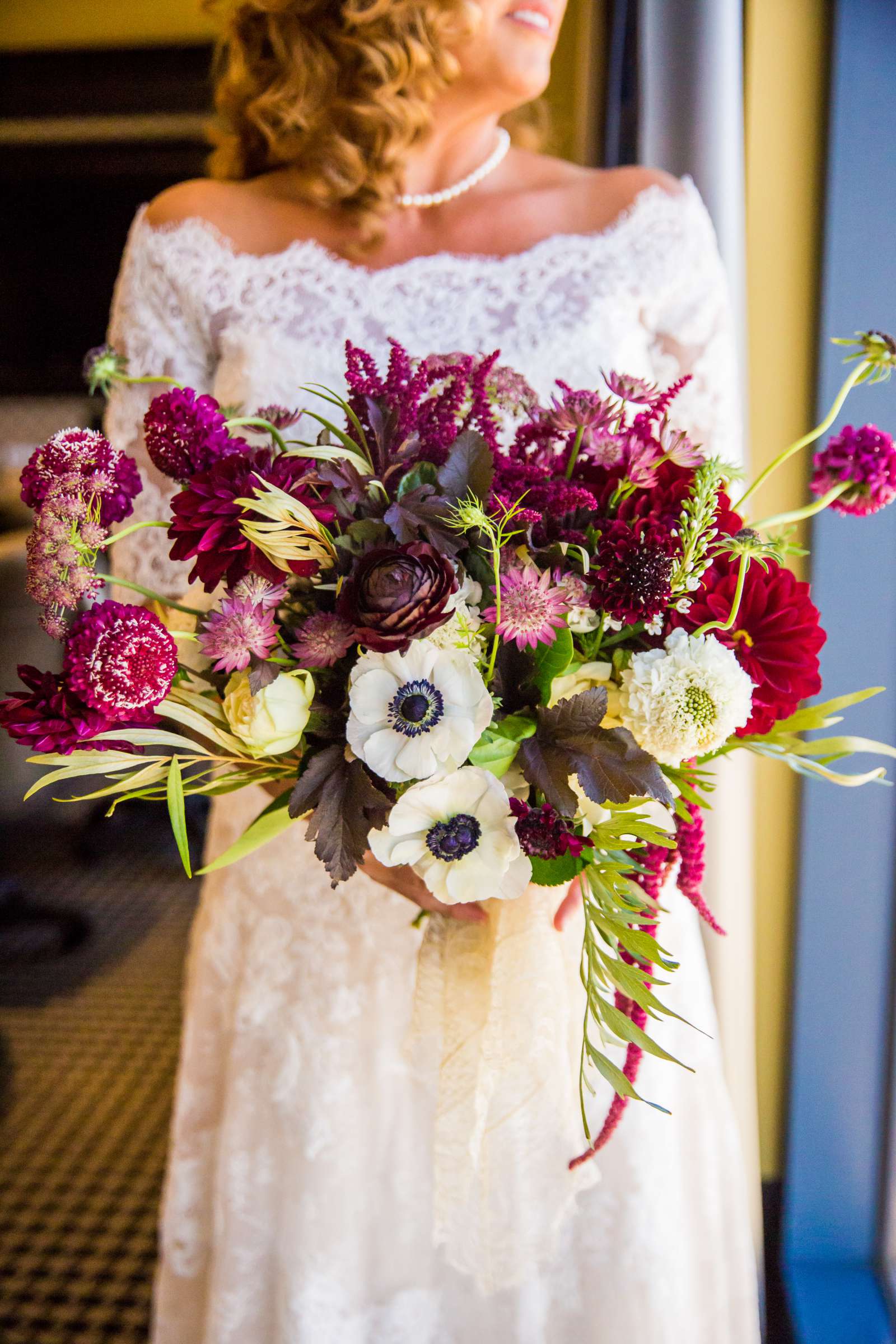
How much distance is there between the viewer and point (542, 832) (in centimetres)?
60

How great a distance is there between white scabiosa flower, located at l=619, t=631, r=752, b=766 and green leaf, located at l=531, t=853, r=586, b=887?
0.09 m

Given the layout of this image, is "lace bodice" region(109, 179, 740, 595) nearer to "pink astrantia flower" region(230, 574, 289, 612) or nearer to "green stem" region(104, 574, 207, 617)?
"green stem" region(104, 574, 207, 617)

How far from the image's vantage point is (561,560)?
2.08 ft

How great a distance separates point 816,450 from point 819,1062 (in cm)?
90

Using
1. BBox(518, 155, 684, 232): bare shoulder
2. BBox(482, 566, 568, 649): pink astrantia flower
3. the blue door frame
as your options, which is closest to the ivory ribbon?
BBox(482, 566, 568, 649): pink astrantia flower

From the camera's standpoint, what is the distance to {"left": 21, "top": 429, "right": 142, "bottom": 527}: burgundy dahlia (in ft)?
2.00

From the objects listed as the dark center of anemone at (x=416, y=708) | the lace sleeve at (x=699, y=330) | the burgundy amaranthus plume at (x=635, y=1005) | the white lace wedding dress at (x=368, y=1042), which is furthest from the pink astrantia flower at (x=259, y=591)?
the lace sleeve at (x=699, y=330)

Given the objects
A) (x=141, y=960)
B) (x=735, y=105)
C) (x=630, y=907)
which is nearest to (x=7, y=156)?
(x=141, y=960)

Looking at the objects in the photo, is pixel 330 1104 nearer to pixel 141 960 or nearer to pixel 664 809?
pixel 664 809

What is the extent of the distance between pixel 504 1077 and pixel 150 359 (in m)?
0.86

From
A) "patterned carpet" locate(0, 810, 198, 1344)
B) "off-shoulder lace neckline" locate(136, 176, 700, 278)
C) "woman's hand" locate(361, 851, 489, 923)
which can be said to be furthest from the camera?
"patterned carpet" locate(0, 810, 198, 1344)

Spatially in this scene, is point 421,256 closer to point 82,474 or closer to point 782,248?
point 782,248

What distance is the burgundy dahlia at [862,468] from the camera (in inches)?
27.2

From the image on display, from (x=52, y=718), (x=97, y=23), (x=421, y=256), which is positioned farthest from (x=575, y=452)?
(x=97, y=23)
